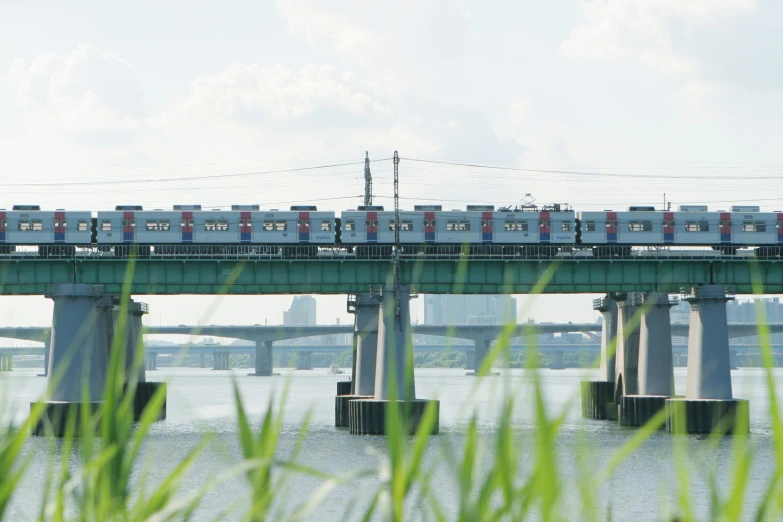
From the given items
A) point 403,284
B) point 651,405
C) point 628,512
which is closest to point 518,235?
point 403,284

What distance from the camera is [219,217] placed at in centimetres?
6538

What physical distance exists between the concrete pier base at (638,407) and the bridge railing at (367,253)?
Answer: 31.4ft

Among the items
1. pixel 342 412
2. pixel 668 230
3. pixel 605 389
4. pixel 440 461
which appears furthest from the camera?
pixel 605 389

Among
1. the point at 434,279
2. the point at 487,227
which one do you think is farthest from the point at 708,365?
the point at 434,279

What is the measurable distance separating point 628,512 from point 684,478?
2693 centimetres

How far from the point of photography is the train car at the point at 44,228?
6400cm

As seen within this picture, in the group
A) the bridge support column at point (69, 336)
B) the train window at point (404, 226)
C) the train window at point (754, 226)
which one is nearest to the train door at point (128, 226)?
the bridge support column at point (69, 336)

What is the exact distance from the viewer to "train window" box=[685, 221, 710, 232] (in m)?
67.4

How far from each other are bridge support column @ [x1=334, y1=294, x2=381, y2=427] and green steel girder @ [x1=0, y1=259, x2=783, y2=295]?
4.89m

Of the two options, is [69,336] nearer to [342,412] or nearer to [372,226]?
[372,226]

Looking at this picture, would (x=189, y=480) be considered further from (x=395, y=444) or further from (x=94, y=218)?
(x=395, y=444)

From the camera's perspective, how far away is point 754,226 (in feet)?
220

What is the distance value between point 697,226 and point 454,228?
15355 mm

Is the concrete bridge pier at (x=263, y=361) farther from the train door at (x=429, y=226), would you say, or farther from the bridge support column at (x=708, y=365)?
the bridge support column at (x=708, y=365)
